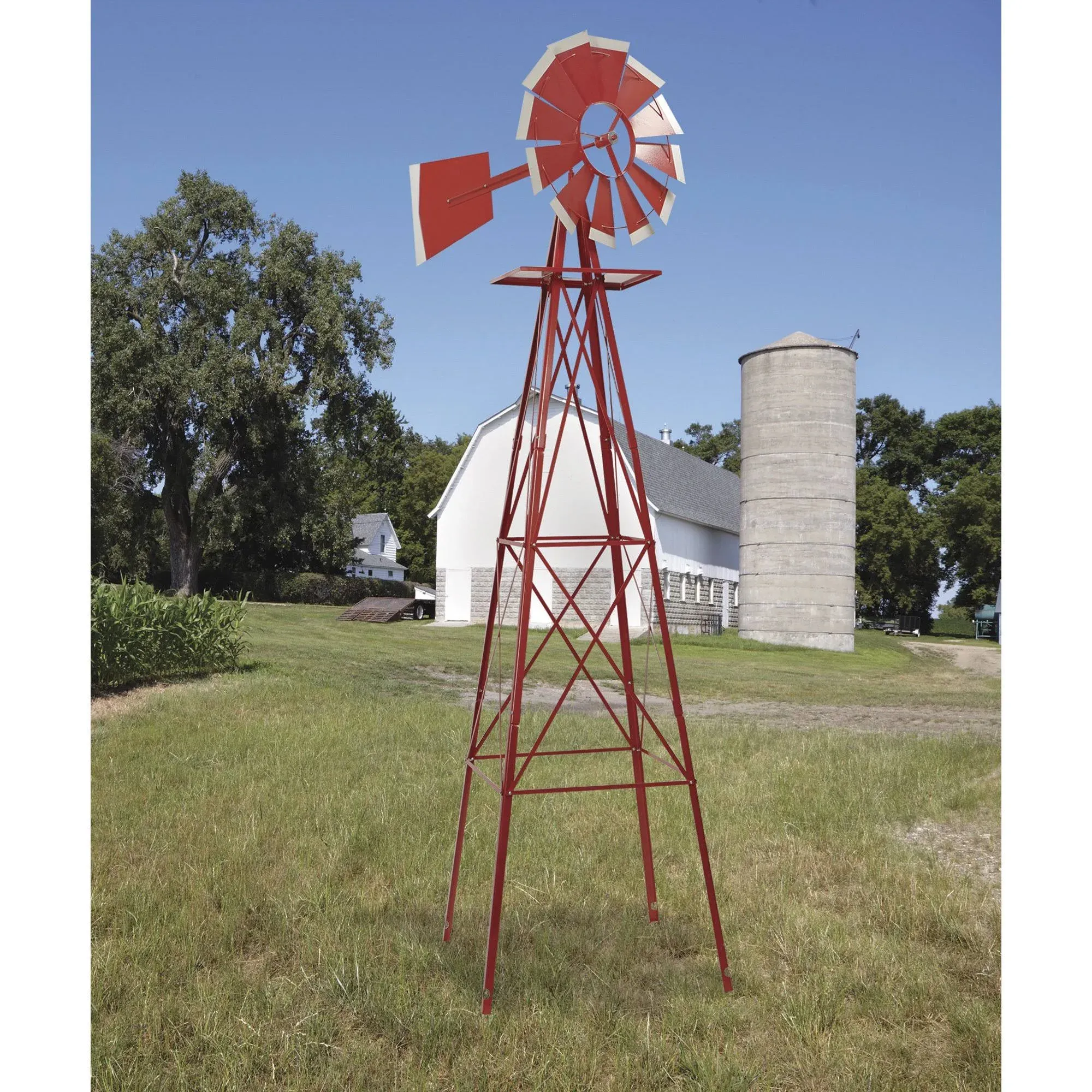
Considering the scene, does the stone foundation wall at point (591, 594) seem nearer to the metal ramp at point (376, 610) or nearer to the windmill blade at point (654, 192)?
the metal ramp at point (376, 610)

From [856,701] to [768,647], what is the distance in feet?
29.6

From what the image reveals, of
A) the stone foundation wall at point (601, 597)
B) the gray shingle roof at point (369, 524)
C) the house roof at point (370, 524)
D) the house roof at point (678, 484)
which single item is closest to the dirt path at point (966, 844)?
the stone foundation wall at point (601, 597)

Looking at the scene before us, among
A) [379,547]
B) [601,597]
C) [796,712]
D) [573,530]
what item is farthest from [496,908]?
[379,547]

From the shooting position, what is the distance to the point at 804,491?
75.8 ft

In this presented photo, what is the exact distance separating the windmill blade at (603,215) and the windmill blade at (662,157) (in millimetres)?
203

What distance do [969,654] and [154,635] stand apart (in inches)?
839

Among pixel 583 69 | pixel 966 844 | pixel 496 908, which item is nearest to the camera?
pixel 496 908

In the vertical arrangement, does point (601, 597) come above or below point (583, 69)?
below

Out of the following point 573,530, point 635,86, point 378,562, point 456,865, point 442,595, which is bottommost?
point 456,865

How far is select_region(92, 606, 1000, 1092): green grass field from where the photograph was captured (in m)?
3.74

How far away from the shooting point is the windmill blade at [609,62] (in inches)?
160

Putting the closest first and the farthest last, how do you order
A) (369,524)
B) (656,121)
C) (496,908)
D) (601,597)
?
(496,908)
(656,121)
(601,597)
(369,524)

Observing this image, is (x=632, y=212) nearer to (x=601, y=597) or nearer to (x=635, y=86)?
(x=635, y=86)
